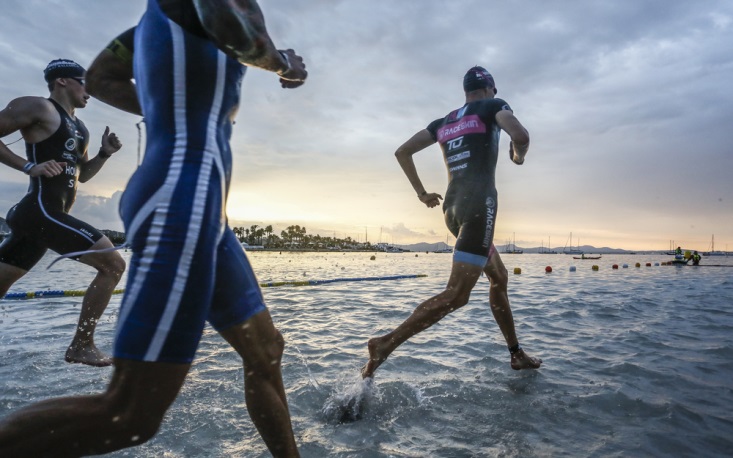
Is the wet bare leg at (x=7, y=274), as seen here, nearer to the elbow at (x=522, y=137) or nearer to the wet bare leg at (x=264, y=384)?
the wet bare leg at (x=264, y=384)

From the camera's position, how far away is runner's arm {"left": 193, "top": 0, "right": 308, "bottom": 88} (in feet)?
3.76

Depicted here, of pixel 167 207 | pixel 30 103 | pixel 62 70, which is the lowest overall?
pixel 167 207

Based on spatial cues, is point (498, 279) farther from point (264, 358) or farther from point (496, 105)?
point (264, 358)

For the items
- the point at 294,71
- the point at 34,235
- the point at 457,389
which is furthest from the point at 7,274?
the point at 457,389

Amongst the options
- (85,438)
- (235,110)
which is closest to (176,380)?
(85,438)

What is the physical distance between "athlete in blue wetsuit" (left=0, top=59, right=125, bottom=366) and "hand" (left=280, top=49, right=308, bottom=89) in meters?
2.44

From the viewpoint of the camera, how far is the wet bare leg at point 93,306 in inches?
126

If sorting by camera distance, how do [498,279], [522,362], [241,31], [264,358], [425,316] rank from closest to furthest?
[241,31], [264,358], [425,316], [522,362], [498,279]

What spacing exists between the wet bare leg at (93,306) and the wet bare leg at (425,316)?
2206 millimetres

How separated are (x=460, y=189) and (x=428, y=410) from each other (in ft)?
5.70

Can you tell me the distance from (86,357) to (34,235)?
42.0 inches

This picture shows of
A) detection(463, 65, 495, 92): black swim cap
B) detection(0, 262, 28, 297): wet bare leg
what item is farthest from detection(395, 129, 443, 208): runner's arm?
detection(0, 262, 28, 297): wet bare leg

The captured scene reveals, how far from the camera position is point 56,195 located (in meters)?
3.20

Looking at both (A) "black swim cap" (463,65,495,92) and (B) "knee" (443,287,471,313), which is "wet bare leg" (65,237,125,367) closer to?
(B) "knee" (443,287,471,313)
